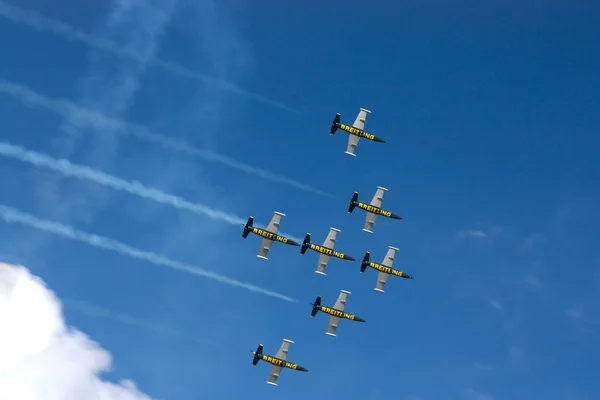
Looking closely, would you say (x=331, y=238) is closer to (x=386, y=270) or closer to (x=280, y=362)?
(x=386, y=270)

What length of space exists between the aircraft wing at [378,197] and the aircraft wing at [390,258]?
Answer: 10.9 meters

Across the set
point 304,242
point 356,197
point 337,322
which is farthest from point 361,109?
point 337,322

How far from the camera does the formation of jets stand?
443 ft

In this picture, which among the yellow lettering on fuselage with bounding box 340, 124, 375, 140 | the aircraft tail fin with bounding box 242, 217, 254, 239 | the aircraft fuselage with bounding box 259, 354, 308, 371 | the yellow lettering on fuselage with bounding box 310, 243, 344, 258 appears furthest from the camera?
the aircraft fuselage with bounding box 259, 354, 308, 371

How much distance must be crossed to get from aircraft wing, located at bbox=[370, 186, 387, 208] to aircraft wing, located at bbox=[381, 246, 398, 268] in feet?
35.8

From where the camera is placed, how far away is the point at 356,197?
139 meters

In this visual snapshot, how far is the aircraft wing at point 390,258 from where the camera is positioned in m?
147

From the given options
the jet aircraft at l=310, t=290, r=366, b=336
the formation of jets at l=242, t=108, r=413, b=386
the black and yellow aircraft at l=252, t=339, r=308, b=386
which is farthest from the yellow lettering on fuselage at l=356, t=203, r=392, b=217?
the black and yellow aircraft at l=252, t=339, r=308, b=386

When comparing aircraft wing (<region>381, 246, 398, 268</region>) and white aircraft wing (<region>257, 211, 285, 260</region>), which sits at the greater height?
aircraft wing (<region>381, 246, 398, 268</region>)

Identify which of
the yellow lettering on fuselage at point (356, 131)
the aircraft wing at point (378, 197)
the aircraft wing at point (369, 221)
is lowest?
the aircraft wing at point (369, 221)

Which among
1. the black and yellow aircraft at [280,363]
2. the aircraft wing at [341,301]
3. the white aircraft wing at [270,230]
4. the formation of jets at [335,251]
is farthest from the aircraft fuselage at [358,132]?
the black and yellow aircraft at [280,363]

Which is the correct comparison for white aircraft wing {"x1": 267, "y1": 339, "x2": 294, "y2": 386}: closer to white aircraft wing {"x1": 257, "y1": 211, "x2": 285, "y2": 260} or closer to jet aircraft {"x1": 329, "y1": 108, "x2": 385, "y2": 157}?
white aircraft wing {"x1": 257, "y1": 211, "x2": 285, "y2": 260}

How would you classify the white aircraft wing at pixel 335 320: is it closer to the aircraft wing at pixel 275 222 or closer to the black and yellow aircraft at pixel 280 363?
the black and yellow aircraft at pixel 280 363

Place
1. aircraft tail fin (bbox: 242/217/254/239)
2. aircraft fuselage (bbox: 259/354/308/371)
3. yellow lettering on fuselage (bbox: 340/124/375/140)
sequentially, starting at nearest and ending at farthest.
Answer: aircraft tail fin (bbox: 242/217/254/239), yellow lettering on fuselage (bbox: 340/124/375/140), aircraft fuselage (bbox: 259/354/308/371)
